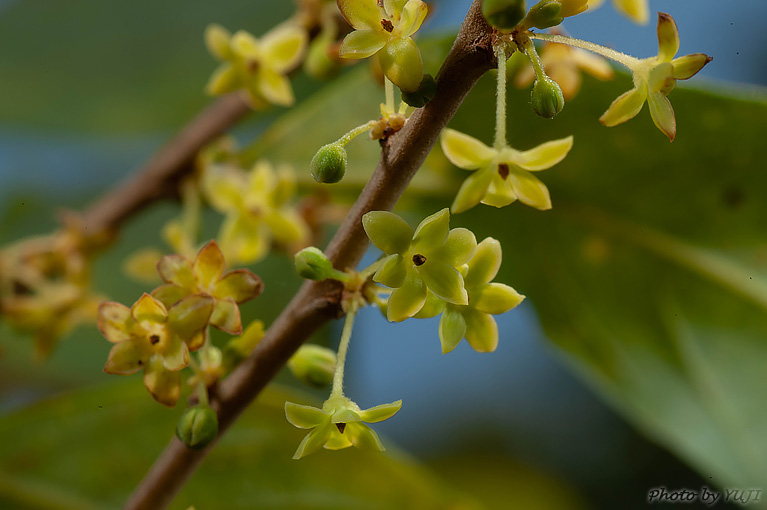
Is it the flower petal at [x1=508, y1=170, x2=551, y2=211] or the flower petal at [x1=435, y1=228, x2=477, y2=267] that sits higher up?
the flower petal at [x1=508, y1=170, x2=551, y2=211]

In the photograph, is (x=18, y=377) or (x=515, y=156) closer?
(x=515, y=156)

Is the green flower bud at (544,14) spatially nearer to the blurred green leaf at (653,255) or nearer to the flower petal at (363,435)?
the flower petal at (363,435)

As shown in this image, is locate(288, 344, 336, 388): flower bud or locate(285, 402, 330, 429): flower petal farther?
locate(288, 344, 336, 388): flower bud

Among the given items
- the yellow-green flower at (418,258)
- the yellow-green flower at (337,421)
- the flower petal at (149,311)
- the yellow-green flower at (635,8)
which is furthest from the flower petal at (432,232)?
the yellow-green flower at (635,8)

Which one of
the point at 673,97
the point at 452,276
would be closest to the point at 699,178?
the point at 673,97

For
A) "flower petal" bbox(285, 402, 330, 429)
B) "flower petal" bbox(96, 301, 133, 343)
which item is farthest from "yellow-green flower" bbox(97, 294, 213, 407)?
"flower petal" bbox(285, 402, 330, 429)

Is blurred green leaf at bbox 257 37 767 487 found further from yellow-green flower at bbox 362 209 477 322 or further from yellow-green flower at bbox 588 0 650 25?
yellow-green flower at bbox 362 209 477 322

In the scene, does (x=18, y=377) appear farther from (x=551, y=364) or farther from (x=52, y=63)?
(x=551, y=364)
